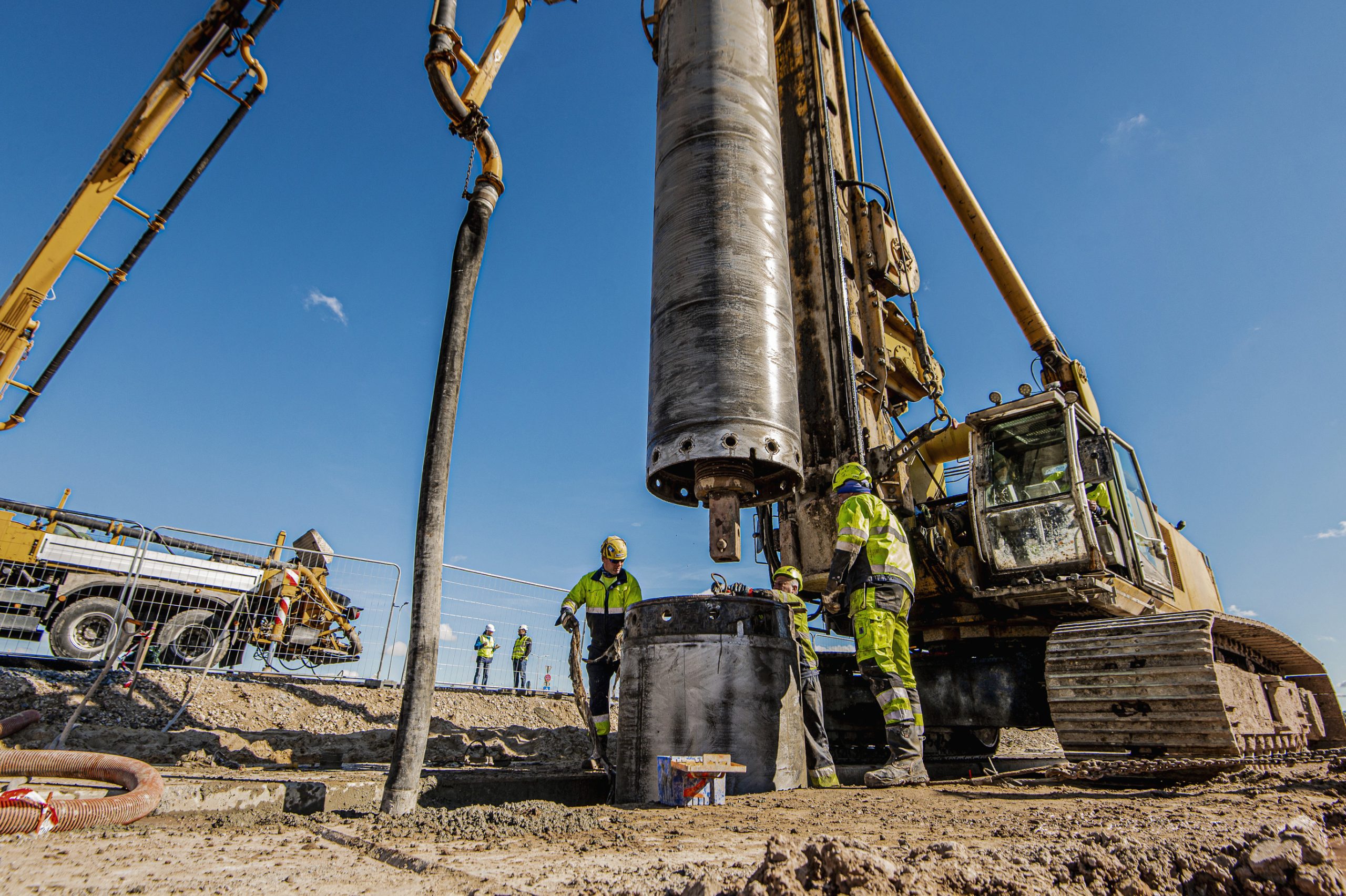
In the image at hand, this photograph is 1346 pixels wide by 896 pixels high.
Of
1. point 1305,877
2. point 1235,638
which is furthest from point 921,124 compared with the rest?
point 1305,877

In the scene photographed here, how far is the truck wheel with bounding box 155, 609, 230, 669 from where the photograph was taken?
9836 millimetres

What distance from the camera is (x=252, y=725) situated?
6.91m

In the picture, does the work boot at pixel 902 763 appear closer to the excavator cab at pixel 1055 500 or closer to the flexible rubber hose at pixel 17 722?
the excavator cab at pixel 1055 500

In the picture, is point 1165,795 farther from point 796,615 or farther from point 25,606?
point 25,606

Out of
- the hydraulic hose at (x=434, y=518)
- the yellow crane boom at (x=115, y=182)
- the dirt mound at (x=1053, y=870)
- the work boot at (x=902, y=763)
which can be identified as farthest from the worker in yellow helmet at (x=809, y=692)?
the yellow crane boom at (x=115, y=182)

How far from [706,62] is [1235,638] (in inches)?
236

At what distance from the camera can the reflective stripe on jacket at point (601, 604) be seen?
6938 millimetres

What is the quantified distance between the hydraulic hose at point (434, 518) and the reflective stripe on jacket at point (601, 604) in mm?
3113

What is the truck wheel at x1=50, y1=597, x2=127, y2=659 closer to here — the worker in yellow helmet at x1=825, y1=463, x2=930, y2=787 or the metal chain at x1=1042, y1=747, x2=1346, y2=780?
the worker in yellow helmet at x1=825, y1=463, x2=930, y2=787

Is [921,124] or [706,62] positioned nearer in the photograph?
[706,62]

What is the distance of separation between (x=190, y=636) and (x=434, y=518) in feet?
33.1

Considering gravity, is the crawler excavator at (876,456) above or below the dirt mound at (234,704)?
above

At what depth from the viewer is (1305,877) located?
175 cm

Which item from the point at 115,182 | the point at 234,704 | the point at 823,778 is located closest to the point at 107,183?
the point at 115,182
